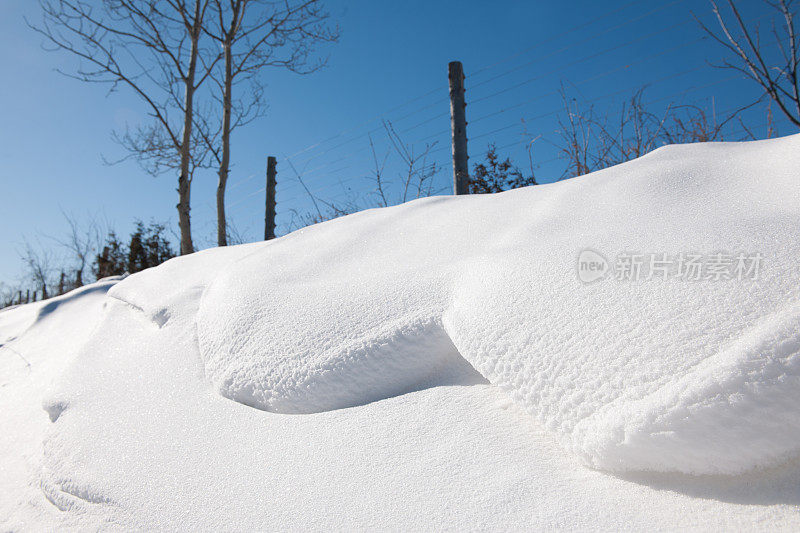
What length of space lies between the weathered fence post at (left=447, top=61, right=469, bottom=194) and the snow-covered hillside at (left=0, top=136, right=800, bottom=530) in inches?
87.5

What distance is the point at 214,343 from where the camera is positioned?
104cm

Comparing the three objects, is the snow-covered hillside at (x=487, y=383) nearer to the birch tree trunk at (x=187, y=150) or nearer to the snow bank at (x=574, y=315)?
the snow bank at (x=574, y=315)

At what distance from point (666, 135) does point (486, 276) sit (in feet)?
6.68

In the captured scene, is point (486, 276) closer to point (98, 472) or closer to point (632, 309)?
point (632, 309)

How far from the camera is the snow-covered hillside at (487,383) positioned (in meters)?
0.52

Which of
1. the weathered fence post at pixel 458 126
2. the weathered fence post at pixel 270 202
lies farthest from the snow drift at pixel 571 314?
the weathered fence post at pixel 270 202

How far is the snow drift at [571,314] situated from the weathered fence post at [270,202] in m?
3.96

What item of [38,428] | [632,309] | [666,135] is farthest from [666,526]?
[666,135]

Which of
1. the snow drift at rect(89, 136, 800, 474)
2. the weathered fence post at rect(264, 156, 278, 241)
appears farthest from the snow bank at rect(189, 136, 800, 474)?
the weathered fence post at rect(264, 156, 278, 241)

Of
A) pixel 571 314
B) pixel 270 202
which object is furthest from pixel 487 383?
pixel 270 202

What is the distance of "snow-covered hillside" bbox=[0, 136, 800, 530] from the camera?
521 millimetres

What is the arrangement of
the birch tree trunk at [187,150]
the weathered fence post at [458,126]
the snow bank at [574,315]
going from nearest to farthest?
1. the snow bank at [574,315]
2. the weathered fence post at [458,126]
3. the birch tree trunk at [187,150]

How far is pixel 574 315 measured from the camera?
0.67 m

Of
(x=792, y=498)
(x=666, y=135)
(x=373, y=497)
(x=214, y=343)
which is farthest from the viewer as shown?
(x=666, y=135)
